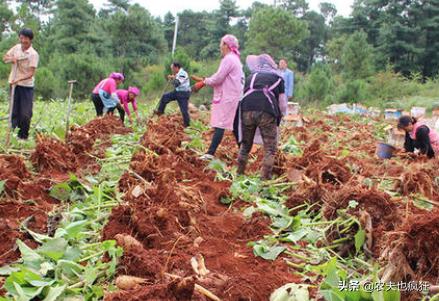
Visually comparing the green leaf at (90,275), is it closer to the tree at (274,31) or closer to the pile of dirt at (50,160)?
the pile of dirt at (50,160)

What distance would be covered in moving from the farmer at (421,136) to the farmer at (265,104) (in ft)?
5.27

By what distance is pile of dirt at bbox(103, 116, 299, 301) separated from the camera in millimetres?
2529

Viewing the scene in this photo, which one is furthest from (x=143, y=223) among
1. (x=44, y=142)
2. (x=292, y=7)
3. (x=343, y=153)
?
(x=292, y=7)

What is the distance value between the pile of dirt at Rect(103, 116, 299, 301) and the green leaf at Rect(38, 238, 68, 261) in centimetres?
29

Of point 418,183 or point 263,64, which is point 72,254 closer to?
point 263,64

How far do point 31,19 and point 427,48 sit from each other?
23159 millimetres

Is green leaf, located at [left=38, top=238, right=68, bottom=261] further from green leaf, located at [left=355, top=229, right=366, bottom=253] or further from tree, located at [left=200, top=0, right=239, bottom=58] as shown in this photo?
tree, located at [left=200, top=0, right=239, bottom=58]

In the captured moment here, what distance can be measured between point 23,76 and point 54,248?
13.9 feet

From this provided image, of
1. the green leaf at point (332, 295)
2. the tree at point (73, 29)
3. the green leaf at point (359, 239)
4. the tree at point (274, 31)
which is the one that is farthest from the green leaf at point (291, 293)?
the tree at point (274, 31)

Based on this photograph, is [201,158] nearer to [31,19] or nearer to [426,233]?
[426,233]

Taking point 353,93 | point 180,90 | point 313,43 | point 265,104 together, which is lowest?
point 353,93

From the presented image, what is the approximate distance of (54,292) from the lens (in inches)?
93.0

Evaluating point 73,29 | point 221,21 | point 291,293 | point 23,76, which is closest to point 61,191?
point 291,293

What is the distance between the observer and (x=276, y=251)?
317 cm
